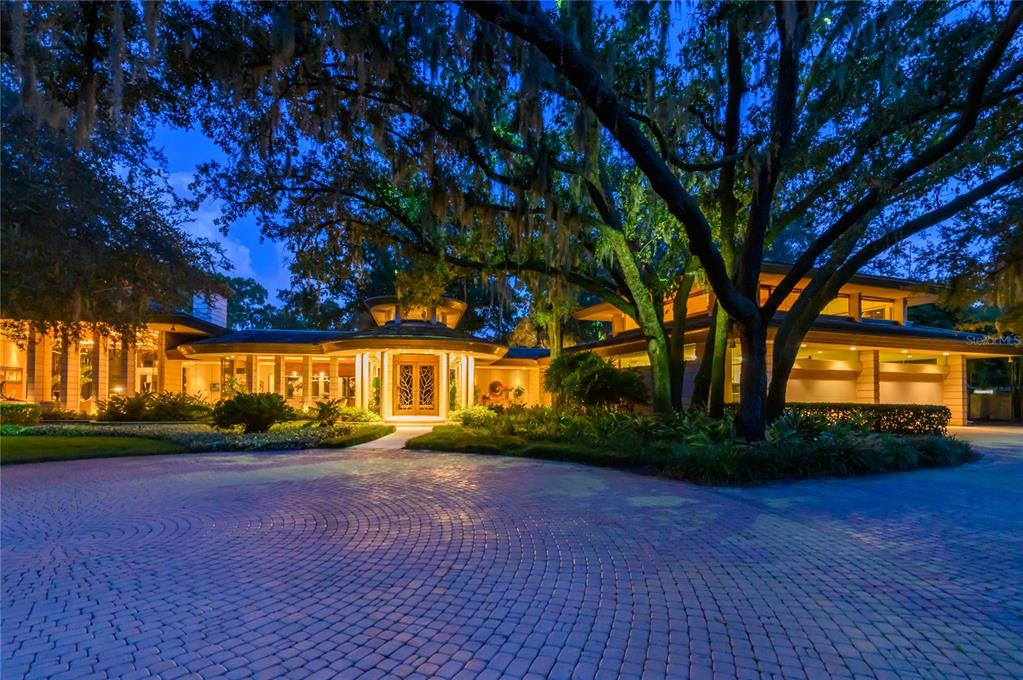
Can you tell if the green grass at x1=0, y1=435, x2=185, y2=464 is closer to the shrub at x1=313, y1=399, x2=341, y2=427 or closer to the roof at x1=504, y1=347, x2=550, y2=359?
the shrub at x1=313, y1=399, x2=341, y2=427

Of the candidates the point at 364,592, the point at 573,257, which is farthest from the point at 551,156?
the point at 364,592

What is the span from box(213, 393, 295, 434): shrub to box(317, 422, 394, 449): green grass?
99.1 inches

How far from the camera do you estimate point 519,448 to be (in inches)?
462

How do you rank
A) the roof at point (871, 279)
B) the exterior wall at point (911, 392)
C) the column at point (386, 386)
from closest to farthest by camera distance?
1. the roof at point (871, 279)
2. the exterior wall at point (911, 392)
3. the column at point (386, 386)

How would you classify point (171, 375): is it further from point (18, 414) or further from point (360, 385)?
point (360, 385)

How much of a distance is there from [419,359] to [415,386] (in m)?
1.21

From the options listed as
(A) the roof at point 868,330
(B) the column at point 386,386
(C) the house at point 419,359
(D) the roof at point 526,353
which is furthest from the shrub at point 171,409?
(A) the roof at point 868,330

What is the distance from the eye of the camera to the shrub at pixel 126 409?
1886 centimetres

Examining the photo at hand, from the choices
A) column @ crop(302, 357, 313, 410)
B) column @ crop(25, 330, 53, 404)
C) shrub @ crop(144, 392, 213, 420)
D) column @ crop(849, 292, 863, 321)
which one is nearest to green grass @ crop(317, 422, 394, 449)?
shrub @ crop(144, 392, 213, 420)

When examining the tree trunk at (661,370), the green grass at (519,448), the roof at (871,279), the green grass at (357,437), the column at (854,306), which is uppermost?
the roof at (871,279)

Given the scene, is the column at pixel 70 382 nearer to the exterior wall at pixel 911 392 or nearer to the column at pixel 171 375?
the column at pixel 171 375

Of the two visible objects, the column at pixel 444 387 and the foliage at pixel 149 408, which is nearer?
the foliage at pixel 149 408

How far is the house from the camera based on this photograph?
18.2 metres

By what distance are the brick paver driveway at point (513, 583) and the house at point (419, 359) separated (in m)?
10.9
